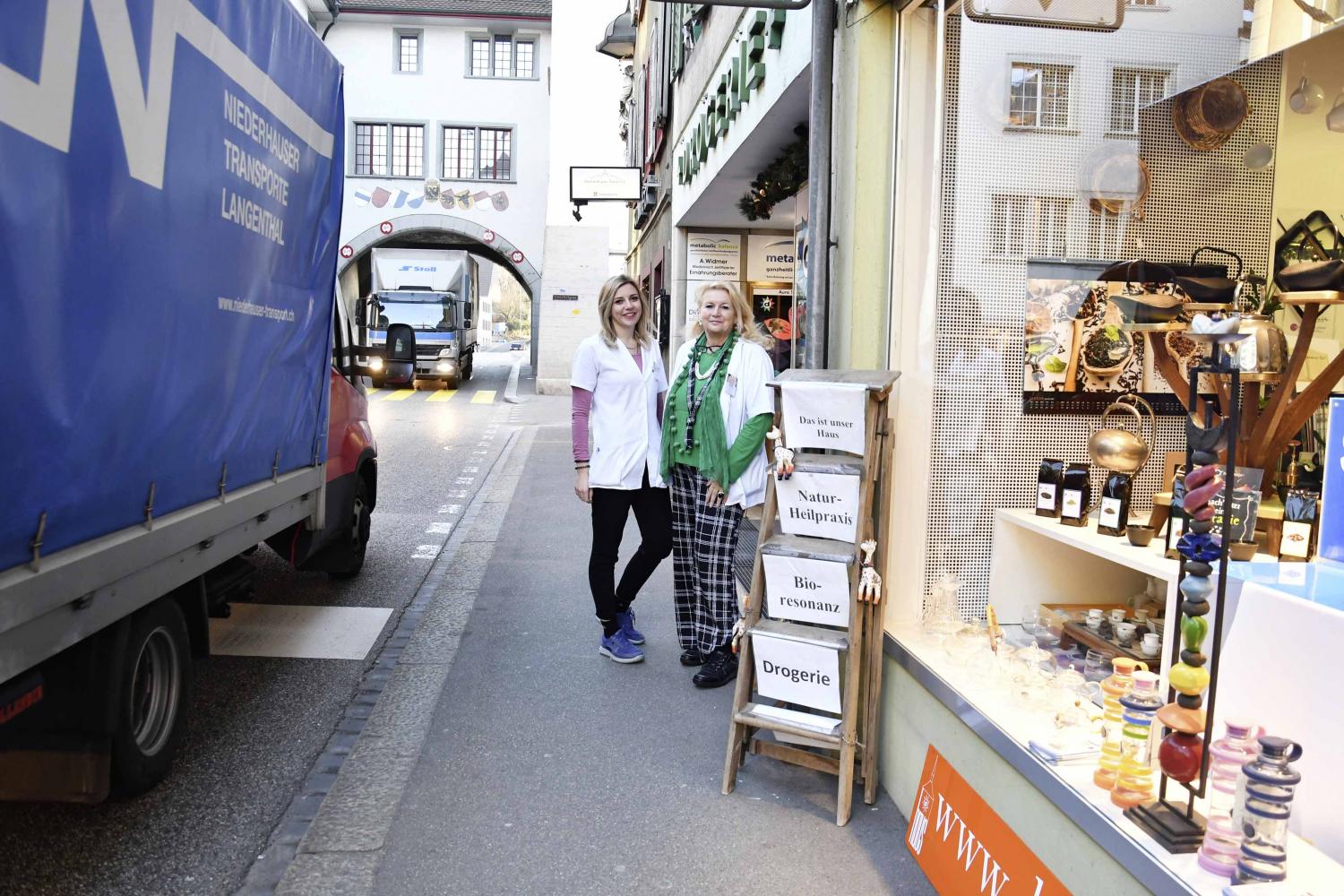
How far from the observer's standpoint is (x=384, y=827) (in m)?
3.50

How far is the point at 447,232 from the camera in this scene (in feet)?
111

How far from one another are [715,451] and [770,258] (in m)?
11.2

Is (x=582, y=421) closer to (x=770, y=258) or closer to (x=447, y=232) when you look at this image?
(x=770, y=258)

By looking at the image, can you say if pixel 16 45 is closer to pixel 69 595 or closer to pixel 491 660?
pixel 69 595

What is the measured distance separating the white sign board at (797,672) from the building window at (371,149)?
32.0 meters

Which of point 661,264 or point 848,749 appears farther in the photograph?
point 661,264

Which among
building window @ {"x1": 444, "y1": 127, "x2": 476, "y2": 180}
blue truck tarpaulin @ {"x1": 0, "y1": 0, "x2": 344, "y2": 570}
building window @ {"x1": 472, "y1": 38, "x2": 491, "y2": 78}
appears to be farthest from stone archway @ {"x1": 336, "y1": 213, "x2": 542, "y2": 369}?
blue truck tarpaulin @ {"x1": 0, "y1": 0, "x2": 344, "y2": 570}

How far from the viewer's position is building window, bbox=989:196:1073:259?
12.3 ft

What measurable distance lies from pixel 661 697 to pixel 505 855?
60.0 inches

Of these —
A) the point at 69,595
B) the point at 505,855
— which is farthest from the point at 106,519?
the point at 505,855

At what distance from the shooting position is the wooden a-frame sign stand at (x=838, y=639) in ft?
11.6

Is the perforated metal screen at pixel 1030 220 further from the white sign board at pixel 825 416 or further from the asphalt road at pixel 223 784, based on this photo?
the asphalt road at pixel 223 784

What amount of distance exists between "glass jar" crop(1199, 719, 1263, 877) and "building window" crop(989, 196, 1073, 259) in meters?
2.00

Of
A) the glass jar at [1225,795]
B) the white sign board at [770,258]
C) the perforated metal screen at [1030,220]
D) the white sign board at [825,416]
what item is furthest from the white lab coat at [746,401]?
the white sign board at [770,258]
